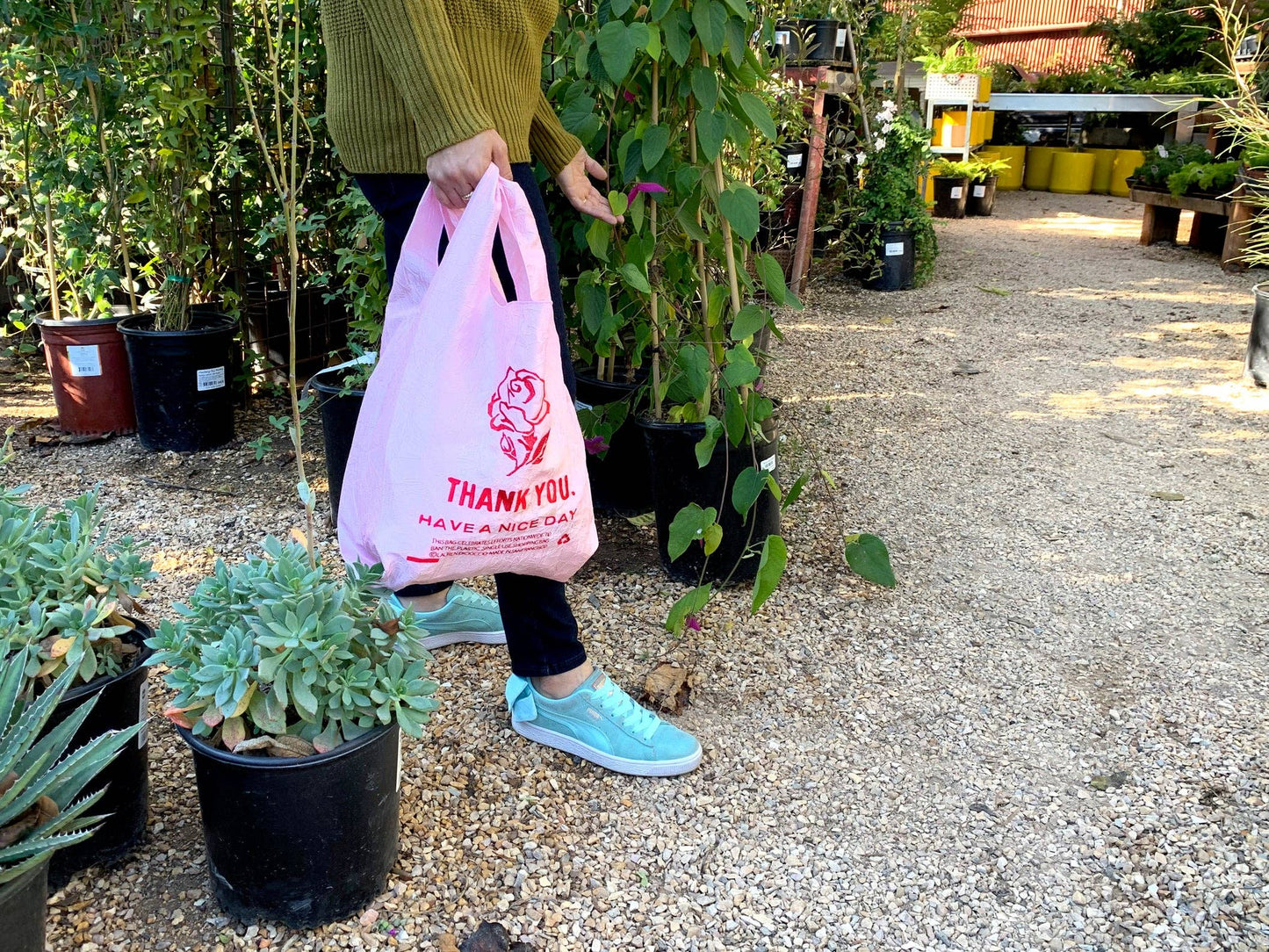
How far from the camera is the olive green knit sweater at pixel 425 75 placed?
4.66ft

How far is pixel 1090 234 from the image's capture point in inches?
300

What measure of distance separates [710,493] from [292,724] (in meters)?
1.24

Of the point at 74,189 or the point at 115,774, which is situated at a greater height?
the point at 74,189

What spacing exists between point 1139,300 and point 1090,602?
11.8 ft

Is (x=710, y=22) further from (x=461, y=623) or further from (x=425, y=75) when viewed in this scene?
(x=461, y=623)

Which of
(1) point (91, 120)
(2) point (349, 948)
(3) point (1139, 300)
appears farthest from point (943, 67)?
(2) point (349, 948)

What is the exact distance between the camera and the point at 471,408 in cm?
145

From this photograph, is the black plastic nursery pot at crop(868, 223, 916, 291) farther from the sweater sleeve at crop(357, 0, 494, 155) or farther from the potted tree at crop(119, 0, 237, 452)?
the sweater sleeve at crop(357, 0, 494, 155)

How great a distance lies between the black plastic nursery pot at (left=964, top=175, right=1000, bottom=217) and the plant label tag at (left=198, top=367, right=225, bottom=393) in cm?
678

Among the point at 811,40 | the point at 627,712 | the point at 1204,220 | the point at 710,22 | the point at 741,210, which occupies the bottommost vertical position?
the point at 627,712

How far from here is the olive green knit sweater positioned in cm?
142

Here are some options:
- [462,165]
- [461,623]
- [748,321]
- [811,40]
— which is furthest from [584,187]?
[811,40]

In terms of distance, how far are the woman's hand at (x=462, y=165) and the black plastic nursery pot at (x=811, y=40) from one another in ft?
13.5

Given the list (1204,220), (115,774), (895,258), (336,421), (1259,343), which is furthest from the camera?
(1204,220)
